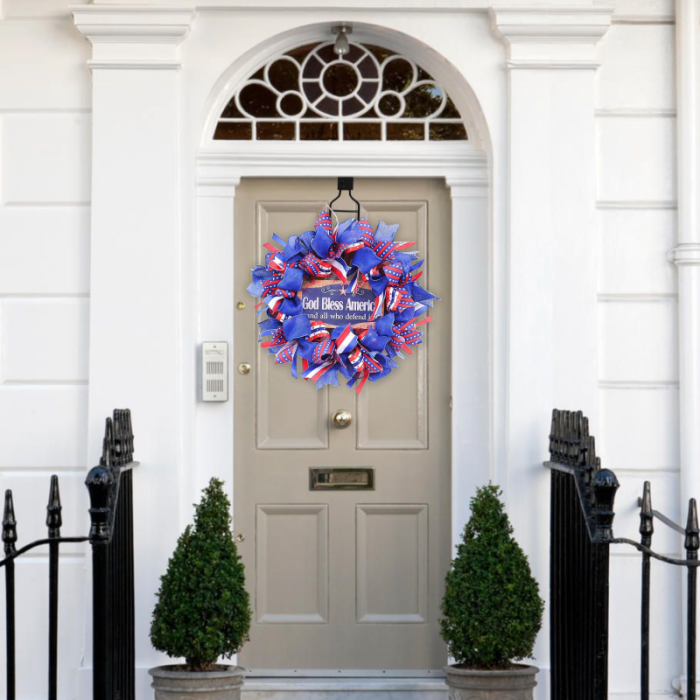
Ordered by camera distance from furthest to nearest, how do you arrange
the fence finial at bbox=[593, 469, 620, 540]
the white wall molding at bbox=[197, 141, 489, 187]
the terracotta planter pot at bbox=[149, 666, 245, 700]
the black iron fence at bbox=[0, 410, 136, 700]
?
the white wall molding at bbox=[197, 141, 489, 187], the terracotta planter pot at bbox=[149, 666, 245, 700], the black iron fence at bbox=[0, 410, 136, 700], the fence finial at bbox=[593, 469, 620, 540]

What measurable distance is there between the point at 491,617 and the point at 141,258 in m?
2.04

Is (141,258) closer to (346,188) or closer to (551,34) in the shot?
(346,188)

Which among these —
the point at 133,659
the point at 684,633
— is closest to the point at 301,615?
the point at 133,659

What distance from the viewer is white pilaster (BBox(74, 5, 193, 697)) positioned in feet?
14.4

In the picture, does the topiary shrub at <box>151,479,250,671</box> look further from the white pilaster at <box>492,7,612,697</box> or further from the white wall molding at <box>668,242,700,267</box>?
the white wall molding at <box>668,242,700,267</box>

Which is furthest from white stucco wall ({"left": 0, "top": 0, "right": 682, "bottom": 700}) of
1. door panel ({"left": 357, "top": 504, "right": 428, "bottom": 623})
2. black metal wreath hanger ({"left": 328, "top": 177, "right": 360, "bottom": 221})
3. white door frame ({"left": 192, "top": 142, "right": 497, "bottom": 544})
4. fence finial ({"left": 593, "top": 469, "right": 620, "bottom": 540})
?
fence finial ({"left": 593, "top": 469, "right": 620, "bottom": 540})

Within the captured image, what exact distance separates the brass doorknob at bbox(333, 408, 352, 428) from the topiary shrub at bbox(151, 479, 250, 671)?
0.81 m

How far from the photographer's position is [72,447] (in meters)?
4.46

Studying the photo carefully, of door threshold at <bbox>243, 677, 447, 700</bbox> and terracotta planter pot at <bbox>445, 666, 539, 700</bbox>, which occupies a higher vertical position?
terracotta planter pot at <bbox>445, 666, 539, 700</bbox>

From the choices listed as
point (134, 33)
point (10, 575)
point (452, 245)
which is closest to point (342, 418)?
point (452, 245)

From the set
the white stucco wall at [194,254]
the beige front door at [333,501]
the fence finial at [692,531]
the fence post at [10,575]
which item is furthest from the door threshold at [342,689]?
the fence finial at [692,531]

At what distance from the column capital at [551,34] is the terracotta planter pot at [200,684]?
9.01 feet

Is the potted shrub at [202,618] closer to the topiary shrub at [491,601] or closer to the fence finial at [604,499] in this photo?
the topiary shrub at [491,601]

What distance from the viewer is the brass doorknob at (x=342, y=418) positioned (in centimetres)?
468
